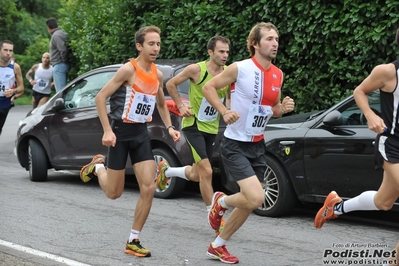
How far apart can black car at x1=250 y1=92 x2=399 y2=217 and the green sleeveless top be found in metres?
0.89

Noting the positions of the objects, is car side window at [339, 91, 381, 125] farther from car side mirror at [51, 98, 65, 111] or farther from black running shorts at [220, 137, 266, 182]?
car side mirror at [51, 98, 65, 111]

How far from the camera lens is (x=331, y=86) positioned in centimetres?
1129

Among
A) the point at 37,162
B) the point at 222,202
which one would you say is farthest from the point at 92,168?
the point at 37,162

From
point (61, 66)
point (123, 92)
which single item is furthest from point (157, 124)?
point (61, 66)

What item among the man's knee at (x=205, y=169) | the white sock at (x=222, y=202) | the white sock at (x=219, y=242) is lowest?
the white sock at (x=219, y=242)

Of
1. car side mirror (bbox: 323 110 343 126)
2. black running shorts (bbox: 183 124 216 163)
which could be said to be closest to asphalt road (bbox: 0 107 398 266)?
black running shorts (bbox: 183 124 216 163)

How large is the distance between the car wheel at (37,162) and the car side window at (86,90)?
2.55ft

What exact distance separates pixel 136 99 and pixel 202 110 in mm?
1276

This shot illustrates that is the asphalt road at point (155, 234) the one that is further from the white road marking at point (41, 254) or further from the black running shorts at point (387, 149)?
the black running shorts at point (387, 149)

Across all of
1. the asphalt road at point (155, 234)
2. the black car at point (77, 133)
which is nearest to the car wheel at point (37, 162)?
the black car at point (77, 133)

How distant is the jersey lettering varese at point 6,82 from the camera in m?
12.2

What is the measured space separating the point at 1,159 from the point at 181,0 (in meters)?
4.27

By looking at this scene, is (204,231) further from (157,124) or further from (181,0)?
(181,0)

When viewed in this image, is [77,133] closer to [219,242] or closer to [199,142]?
[199,142]
